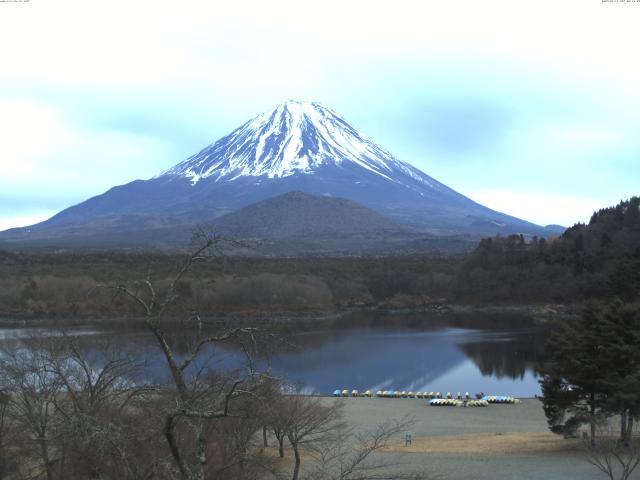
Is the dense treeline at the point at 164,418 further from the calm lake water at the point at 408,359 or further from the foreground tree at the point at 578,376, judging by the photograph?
the calm lake water at the point at 408,359

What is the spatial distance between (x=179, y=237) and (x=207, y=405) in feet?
363

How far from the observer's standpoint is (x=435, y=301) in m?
64.0

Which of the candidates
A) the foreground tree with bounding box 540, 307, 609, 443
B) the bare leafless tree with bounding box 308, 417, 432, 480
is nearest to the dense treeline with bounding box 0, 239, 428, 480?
the bare leafless tree with bounding box 308, 417, 432, 480

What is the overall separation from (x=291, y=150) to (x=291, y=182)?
561 inches

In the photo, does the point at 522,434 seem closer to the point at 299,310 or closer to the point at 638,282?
the point at 638,282

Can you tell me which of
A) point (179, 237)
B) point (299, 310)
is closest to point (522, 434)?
point (299, 310)

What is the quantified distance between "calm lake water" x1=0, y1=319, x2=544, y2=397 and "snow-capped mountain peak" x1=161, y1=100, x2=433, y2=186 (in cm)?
13355

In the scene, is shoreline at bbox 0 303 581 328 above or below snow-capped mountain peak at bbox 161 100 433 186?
below

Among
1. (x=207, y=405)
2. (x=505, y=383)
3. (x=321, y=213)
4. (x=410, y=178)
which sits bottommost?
(x=505, y=383)

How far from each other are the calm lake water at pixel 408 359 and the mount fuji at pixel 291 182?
327 feet

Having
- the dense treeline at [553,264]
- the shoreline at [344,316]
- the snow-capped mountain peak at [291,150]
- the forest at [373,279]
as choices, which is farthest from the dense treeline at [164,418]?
the snow-capped mountain peak at [291,150]

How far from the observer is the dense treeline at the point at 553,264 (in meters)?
59.6

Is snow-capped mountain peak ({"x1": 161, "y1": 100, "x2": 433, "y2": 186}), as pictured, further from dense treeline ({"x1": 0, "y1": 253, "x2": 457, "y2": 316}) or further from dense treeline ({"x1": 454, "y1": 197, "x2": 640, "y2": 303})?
dense treeline ({"x1": 454, "y1": 197, "x2": 640, "y2": 303})

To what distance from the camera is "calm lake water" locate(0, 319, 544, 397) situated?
27.1 meters
